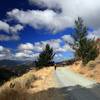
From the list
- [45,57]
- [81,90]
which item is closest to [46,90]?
[81,90]

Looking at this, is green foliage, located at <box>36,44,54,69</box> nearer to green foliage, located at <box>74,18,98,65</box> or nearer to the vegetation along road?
green foliage, located at <box>74,18,98,65</box>

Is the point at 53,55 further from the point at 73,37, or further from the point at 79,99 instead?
the point at 79,99

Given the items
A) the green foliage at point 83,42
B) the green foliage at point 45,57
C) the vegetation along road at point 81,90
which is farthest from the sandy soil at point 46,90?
the green foliage at point 45,57

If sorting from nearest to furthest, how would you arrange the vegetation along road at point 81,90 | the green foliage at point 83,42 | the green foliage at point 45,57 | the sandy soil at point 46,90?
the vegetation along road at point 81,90
the sandy soil at point 46,90
the green foliage at point 83,42
the green foliage at point 45,57

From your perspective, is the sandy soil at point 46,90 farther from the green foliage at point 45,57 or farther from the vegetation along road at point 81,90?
the green foliage at point 45,57

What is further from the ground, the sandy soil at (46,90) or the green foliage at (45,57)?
the green foliage at (45,57)

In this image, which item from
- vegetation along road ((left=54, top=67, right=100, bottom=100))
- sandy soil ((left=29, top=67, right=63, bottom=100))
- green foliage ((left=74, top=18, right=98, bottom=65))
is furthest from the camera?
green foliage ((left=74, top=18, right=98, bottom=65))

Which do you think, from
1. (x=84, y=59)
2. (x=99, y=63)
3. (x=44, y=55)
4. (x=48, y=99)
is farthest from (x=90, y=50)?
(x=48, y=99)

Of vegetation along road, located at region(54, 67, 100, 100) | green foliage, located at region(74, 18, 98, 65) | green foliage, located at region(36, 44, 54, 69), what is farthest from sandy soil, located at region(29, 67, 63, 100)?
green foliage, located at region(36, 44, 54, 69)

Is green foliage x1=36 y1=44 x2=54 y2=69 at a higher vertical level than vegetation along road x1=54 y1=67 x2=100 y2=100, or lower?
higher

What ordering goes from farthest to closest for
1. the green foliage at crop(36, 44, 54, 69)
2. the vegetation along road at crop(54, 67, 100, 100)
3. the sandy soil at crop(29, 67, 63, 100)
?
the green foliage at crop(36, 44, 54, 69), the sandy soil at crop(29, 67, 63, 100), the vegetation along road at crop(54, 67, 100, 100)

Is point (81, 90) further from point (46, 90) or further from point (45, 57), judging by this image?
point (45, 57)

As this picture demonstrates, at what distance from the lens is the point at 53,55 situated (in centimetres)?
7744

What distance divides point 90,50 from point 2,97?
37.0m
